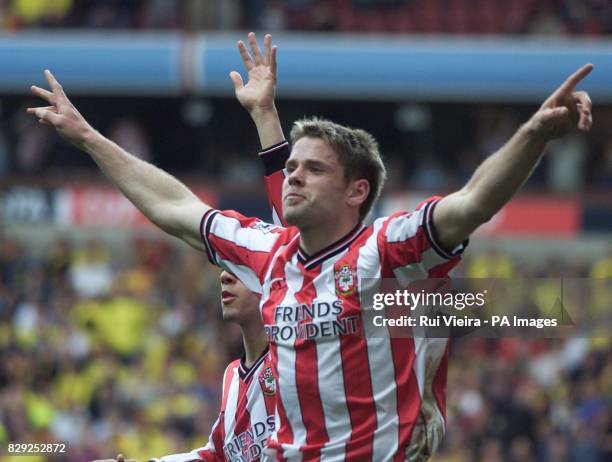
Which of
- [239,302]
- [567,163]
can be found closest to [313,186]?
[239,302]

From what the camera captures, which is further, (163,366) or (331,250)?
(163,366)

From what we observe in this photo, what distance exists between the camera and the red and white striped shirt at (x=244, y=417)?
19.0ft

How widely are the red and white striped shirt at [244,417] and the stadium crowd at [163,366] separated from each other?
230 inches

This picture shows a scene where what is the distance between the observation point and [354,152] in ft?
16.8

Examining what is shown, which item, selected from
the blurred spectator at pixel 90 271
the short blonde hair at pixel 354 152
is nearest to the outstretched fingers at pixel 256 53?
the short blonde hair at pixel 354 152

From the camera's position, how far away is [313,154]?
200 inches

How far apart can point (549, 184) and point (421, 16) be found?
10.7 feet

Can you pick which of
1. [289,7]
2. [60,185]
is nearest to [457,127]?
[289,7]

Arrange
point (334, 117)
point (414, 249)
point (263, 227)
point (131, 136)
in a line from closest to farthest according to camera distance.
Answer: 1. point (414, 249)
2. point (263, 227)
3. point (131, 136)
4. point (334, 117)

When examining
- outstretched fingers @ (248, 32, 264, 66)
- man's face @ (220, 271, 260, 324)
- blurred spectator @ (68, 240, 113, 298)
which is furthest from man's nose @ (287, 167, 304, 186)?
blurred spectator @ (68, 240, 113, 298)

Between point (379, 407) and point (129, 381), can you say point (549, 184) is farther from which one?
point (379, 407)

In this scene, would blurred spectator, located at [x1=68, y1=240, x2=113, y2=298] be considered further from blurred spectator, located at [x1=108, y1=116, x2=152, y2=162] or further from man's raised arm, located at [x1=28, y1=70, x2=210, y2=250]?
man's raised arm, located at [x1=28, y1=70, x2=210, y2=250]

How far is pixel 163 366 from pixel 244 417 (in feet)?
28.9

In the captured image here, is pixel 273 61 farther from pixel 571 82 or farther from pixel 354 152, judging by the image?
pixel 571 82
